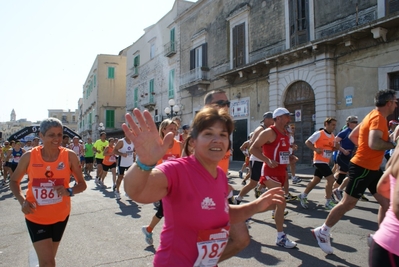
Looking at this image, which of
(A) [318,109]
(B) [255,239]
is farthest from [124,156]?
(A) [318,109]

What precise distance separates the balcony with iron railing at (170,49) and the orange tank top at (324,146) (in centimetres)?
2287

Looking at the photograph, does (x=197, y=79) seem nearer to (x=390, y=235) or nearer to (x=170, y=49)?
(x=170, y=49)

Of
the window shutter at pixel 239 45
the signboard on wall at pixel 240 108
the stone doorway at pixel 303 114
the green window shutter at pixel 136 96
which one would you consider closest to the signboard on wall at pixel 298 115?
the stone doorway at pixel 303 114

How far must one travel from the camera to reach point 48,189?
3.33m

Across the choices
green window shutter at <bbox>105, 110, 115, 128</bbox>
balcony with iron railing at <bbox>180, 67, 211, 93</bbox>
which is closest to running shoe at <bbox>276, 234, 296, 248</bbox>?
balcony with iron railing at <bbox>180, 67, 211, 93</bbox>

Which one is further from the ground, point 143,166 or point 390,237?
point 143,166

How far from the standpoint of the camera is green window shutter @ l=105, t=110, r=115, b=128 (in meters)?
46.9

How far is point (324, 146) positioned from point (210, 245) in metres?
6.25

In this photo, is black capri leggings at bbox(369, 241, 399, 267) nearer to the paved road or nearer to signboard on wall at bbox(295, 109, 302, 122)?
the paved road

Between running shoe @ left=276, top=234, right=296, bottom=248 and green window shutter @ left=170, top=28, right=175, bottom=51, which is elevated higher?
green window shutter @ left=170, top=28, right=175, bottom=51

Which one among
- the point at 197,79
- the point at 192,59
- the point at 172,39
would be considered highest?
the point at 172,39

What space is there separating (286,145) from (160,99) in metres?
27.8

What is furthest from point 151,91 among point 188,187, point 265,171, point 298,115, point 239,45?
point 188,187

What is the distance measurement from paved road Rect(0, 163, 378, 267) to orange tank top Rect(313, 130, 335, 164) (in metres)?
1.02
